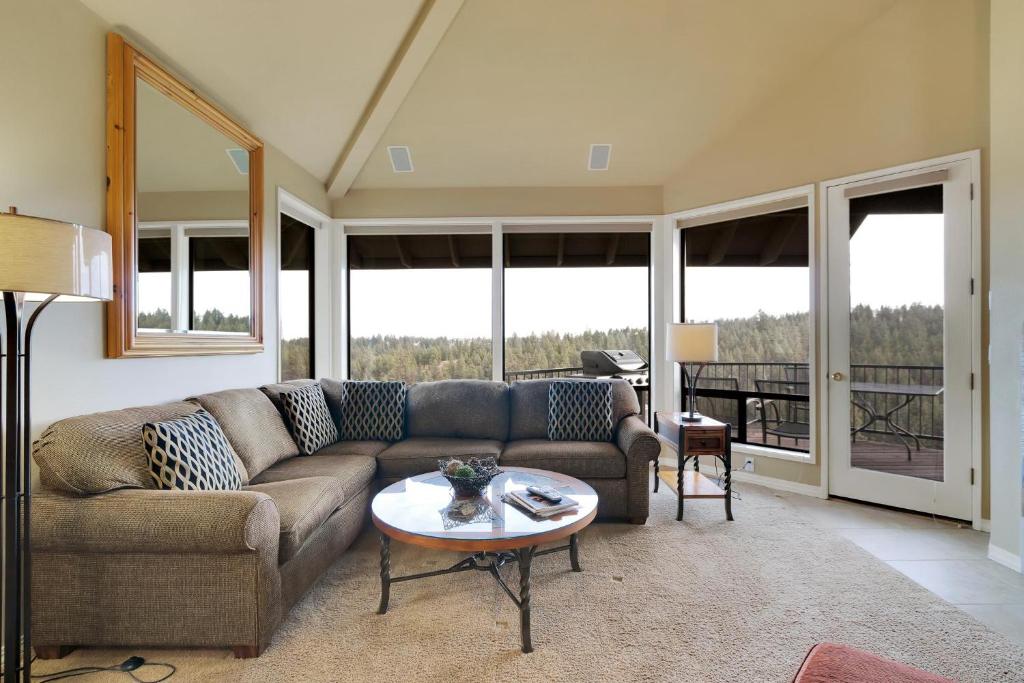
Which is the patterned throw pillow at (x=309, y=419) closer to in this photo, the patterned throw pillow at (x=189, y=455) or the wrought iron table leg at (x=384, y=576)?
the patterned throw pillow at (x=189, y=455)

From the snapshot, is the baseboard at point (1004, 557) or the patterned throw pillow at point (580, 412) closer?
the baseboard at point (1004, 557)

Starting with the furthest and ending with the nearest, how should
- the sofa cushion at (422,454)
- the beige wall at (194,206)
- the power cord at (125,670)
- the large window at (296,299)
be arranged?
the large window at (296,299) → the sofa cushion at (422,454) → the beige wall at (194,206) → the power cord at (125,670)

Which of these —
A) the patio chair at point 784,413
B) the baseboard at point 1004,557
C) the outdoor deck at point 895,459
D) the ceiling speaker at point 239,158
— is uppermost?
the ceiling speaker at point 239,158

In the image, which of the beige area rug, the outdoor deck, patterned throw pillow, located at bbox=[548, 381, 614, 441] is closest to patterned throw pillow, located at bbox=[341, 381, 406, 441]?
the beige area rug

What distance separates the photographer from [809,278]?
371 centimetres

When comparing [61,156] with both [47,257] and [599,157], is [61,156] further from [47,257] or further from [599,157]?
[599,157]

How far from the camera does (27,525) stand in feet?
4.84

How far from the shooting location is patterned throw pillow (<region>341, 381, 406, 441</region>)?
3.52 m

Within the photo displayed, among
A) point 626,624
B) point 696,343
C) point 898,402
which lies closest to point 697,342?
point 696,343

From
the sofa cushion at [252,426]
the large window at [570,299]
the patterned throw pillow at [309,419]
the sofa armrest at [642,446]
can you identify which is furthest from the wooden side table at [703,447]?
the sofa cushion at [252,426]

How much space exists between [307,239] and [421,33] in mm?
2049

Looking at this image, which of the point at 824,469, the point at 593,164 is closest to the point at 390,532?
the point at 824,469

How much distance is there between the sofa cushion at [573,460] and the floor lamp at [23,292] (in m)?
2.21

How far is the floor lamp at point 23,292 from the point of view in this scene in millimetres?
1330
